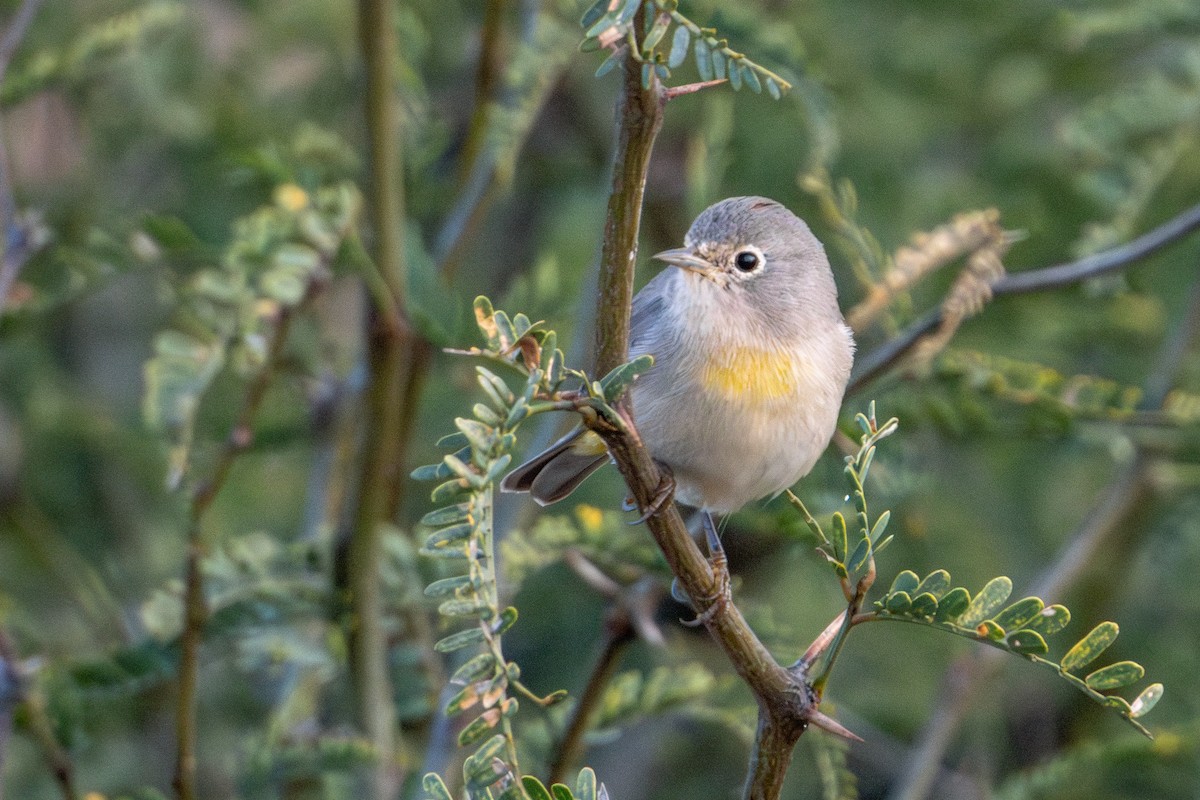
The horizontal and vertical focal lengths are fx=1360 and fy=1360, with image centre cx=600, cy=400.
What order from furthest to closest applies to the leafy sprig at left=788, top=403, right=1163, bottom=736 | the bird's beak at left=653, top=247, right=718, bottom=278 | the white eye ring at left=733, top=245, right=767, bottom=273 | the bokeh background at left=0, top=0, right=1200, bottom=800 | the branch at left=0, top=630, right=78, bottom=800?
the bokeh background at left=0, top=0, right=1200, bottom=800, the white eye ring at left=733, top=245, right=767, bottom=273, the bird's beak at left=653, top=247, right=718, bottom=278, the branch at left=0, top=630, right=78, bottom=800, the leafy sprig at left=788, top=403, right=1163, bottom=736

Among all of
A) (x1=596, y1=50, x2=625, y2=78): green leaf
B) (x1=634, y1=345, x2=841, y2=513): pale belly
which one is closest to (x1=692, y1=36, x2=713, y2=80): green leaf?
(x1=596, y1=50, x2=625, y2=78): green leaf

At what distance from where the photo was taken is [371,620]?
2.98 metres

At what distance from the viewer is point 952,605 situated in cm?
148

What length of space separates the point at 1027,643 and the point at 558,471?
1.41 m

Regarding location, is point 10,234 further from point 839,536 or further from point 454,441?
point 839,536

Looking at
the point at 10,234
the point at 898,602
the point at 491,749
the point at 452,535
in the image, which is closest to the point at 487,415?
the point at 452,535

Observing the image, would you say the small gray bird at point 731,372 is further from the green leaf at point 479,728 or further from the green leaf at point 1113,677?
the green leaf at point 1113,677

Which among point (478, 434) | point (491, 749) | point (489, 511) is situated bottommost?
point (491, 749)

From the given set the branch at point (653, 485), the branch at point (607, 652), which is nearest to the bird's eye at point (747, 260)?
the branch at point (607, 652)

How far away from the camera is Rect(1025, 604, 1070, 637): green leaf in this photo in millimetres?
1459

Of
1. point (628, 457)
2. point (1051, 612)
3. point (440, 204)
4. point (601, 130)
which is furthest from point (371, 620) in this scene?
point (601, 130)

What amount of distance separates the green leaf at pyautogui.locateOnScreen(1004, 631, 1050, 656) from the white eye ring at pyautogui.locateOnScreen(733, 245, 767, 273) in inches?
52.1

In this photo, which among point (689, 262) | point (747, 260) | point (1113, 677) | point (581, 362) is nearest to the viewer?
point (1113, 677)

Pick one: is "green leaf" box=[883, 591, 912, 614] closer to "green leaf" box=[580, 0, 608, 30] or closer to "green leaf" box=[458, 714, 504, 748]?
"green leaf" box=[458, 714, 504, 748]
